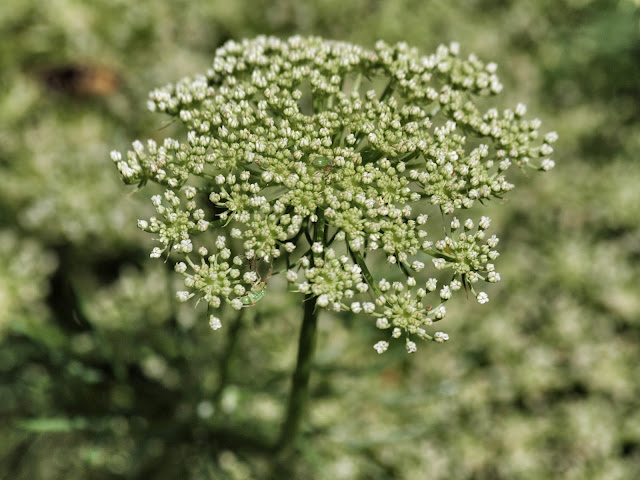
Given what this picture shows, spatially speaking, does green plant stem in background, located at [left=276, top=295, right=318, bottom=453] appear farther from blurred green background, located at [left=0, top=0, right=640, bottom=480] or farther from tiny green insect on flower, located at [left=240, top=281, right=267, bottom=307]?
blurred green background, located at [left=0, top=0, right=640, bottom=480]

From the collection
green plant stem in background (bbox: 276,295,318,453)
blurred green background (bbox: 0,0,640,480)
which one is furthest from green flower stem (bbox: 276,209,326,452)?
blurred green background (bbox: 0,0,640,480)

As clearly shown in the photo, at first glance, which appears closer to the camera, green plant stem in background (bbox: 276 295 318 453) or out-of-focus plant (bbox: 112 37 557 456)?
out-of-focus plant (bbox: 112 37 557 456)

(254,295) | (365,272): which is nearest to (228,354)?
(254,295)

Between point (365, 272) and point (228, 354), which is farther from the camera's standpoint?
point (228, 354)

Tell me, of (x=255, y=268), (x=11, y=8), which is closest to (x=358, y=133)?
(x=255, y=268)

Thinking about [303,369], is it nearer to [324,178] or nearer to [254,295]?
[254,295]

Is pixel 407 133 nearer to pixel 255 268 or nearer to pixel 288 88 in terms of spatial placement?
pixel 288 88

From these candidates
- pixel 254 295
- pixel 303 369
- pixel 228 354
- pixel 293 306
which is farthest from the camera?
pixel 293 306
